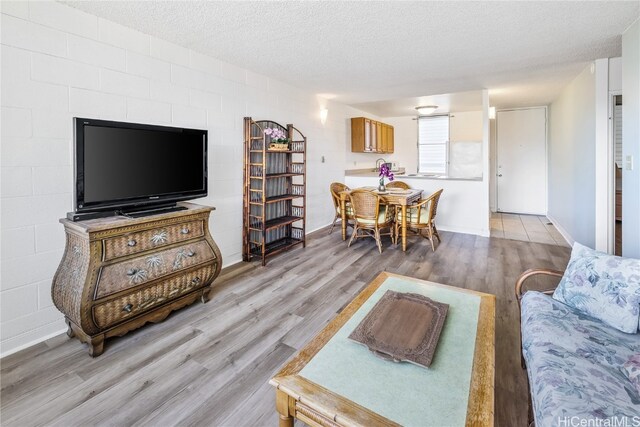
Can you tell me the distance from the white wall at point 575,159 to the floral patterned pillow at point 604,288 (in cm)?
245

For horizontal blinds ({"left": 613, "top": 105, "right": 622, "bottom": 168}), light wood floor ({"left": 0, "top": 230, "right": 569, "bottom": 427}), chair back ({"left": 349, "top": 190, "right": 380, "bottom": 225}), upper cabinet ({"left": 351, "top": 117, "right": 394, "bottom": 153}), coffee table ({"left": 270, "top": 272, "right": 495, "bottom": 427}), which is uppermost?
upper cabinet ({"left": 351, "top": 117, "right": 394, "bottom": 153})

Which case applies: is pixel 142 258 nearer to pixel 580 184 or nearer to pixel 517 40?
pixel 517 40

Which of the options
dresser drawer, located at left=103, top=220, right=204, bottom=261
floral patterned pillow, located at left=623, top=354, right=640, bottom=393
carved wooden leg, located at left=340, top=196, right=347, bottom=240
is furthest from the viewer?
carved wooden leg, located at left=340, top=196, right=347, bottom=240

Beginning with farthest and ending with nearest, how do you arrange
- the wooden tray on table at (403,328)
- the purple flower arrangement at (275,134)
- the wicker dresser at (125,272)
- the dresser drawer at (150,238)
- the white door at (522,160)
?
the white door at (522,160) < the purple flower arrangement at (275,134) < the dresser drawer at (150,238) < the wicker dresser at (125,272) < the wooden tray on table at (403,328)

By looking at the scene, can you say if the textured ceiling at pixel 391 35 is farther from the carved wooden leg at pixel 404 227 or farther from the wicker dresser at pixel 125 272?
the carved wooden leg at pixel 404 227

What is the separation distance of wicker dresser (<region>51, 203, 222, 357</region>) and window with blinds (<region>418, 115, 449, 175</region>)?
6597 mm

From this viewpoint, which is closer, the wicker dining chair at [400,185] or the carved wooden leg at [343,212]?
the carved wooden leg at [343,212]

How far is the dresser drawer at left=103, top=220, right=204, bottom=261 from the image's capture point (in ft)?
6.85

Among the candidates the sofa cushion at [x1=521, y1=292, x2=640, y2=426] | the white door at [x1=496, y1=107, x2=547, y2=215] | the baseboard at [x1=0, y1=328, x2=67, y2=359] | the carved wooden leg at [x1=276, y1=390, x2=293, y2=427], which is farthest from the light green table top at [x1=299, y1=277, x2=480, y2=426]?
the white door at [x1=496, y1=107, x2=547, y2=215]

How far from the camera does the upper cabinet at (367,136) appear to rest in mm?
6395

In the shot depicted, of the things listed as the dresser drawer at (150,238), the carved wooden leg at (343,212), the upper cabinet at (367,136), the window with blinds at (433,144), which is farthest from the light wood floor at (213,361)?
the window with blinds at (433,144)

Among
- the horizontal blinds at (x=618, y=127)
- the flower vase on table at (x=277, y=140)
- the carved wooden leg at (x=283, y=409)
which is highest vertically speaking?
the horizontal blinds at (x=618, y=127)

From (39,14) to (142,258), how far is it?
1.77 m

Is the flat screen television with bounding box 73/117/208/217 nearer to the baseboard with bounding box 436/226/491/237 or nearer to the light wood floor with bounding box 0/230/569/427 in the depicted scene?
the light wood floor with bounding box 0/230/569/427
